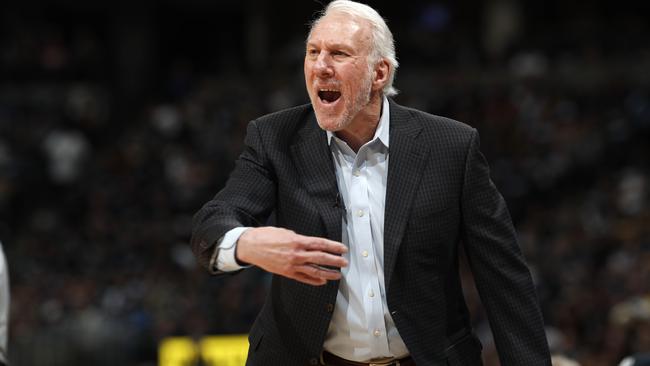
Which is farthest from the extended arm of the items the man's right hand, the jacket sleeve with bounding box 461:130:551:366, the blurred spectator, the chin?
the blurred spectator

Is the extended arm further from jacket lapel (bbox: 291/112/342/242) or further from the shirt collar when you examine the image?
the shirt collar

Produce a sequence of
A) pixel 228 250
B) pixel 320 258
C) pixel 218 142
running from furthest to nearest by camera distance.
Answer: pixel 218 142 → pixel 228 250 → pixel 320 258

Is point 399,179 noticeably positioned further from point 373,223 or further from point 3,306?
point 3,306

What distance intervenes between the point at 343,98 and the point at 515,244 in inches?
24.2

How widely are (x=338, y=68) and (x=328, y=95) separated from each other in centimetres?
10

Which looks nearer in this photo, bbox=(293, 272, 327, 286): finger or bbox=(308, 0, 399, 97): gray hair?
bbox=(293, 272, 327, 286): finger

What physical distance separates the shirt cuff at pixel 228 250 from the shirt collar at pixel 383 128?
476 millimetres

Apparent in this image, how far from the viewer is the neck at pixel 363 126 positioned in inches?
Result: 114

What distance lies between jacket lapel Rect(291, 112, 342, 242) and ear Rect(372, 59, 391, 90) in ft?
0.65

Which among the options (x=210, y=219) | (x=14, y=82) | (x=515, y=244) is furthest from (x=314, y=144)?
(x=14, y=82)

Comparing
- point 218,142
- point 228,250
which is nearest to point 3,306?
point 228,250

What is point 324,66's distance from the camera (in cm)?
275

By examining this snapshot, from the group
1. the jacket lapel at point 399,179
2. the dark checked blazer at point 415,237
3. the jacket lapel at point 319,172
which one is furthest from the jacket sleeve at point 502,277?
the jacket lapel at point 319,172

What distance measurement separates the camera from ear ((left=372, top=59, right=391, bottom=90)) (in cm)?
285
